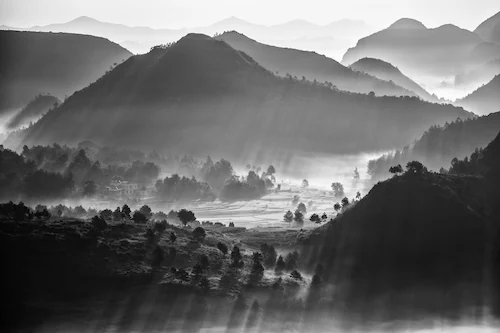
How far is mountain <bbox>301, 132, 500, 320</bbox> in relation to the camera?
143875 millimetres

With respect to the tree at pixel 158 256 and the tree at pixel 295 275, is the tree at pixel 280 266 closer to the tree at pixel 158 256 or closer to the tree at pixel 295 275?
the tree at pixel 295 275

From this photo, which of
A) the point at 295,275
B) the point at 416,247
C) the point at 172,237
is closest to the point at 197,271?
the point at 172,237

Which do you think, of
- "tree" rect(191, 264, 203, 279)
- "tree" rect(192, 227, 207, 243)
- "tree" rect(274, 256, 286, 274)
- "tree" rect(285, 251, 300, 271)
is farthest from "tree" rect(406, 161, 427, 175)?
"tree" rect(191, 264, 203, 279)

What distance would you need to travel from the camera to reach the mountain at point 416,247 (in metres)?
144

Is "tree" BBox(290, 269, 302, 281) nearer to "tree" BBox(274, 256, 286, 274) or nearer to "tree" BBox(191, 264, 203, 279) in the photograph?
"tree" BBox(274, 256, 286, 274)

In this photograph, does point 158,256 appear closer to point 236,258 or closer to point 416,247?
point 236,258

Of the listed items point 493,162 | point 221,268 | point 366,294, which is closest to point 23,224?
point 221,268

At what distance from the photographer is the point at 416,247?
16125cm

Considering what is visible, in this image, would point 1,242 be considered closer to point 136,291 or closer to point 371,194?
point 136,291

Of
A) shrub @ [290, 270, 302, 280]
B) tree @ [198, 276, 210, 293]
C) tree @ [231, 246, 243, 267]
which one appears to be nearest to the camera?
tree @ [198, 276, 210, 293]

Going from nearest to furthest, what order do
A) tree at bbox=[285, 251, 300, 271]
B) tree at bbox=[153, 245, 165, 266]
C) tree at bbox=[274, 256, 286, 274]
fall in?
tree at bbox=[153, 245, 165, 266]
tree at bbox=[274, 256, 286, 274]
tree at bbox=[285, 251, 300, 271]

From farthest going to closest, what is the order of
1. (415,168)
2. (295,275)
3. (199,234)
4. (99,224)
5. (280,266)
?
(415,168) < (199,234) < (280,266) < (99,224) < (295,275)

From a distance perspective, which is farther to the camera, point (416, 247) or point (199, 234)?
point (199, 234)

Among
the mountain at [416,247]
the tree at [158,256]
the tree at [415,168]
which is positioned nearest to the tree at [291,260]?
the mountain at [416,247]
